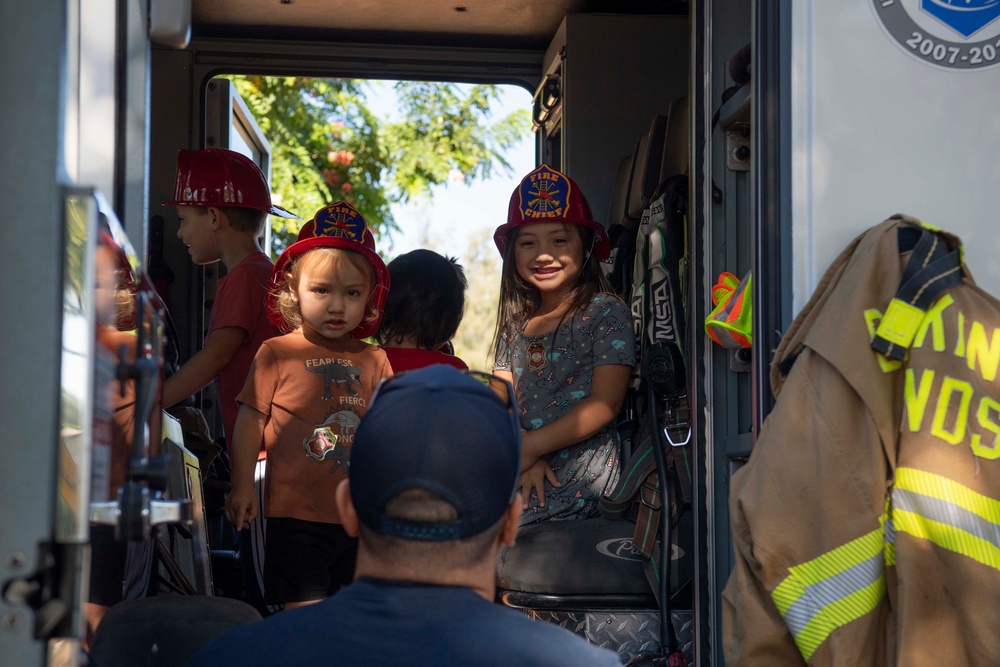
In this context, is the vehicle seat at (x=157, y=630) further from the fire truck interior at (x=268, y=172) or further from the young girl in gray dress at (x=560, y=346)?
the young girl in gray dress at (x=560, y=346)

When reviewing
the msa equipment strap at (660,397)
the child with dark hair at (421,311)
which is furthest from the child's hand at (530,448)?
the child with dark hair at (421,311)

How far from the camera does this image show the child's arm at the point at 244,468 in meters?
3.50

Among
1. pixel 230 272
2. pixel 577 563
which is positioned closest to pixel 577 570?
pixel 577 563

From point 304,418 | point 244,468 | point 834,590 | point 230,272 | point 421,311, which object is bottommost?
point 834,590

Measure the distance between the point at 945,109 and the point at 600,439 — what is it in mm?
1531

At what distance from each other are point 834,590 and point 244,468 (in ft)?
6.16

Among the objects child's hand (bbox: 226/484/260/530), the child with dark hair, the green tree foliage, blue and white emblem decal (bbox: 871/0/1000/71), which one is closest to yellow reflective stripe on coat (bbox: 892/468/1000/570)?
blue and white emblem decal (bbox: 871/0/1000/71)

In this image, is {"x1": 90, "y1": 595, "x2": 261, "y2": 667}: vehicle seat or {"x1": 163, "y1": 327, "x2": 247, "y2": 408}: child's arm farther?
{"x1": 163, "y1": 327, "x2": 247, "y2": 408}: child's arm

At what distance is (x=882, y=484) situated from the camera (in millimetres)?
2252

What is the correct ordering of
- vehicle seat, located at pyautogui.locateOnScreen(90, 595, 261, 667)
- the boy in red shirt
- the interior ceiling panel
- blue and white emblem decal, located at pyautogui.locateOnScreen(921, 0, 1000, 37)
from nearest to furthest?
vehicle seat, located at pyautogui.locateOnScreen(90, 595, 261, 667) < blue and white emblem decal, located at pyautogui.locateOnScreen(921, 0, 1000, 37) < the boy in red shirt < the interior ceiling panel

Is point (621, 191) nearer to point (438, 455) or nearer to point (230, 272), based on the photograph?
point (230, 272)

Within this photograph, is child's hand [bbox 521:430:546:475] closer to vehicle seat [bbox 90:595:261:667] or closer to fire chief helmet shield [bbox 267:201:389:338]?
fire chief helmet shield [bbox 267:201:389:338]

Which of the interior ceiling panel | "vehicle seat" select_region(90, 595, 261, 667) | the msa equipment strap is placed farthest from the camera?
the interior ceiling panel

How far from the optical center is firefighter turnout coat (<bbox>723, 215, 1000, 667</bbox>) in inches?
86.2
